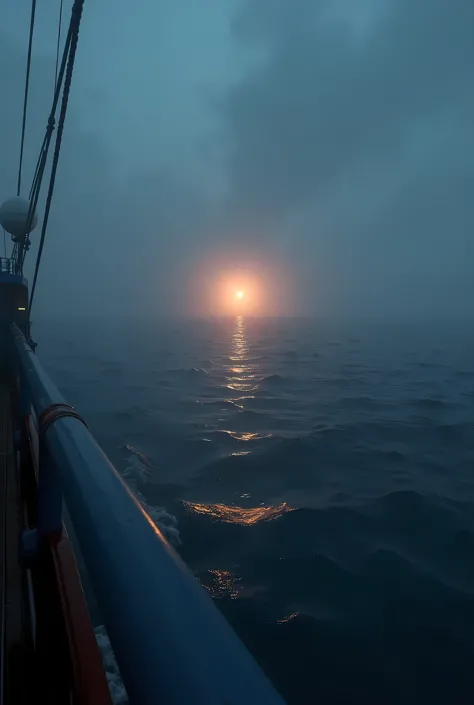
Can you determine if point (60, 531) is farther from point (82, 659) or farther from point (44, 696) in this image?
point (82, 659)

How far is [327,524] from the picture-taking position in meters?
7.82

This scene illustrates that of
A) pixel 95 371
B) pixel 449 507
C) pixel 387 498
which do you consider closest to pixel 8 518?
pixel 387 498

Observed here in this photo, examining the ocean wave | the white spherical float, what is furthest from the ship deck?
the white spherical float

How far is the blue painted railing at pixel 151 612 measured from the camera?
25.8 inches

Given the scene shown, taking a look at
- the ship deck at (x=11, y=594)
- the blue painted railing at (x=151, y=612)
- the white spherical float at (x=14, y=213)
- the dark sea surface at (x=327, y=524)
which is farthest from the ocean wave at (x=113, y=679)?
the white spherical float at (x=14, y=213)

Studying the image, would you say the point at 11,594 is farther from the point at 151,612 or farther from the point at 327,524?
the point at 327,524

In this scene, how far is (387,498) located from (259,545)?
10.9 feet

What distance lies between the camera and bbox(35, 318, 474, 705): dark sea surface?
16.5 feet

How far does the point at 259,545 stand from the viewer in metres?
7.21

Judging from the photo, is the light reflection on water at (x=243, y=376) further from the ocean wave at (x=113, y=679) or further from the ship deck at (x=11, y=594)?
the ship deck at (x=11, y=594)

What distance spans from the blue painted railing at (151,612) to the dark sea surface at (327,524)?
4.87 meters

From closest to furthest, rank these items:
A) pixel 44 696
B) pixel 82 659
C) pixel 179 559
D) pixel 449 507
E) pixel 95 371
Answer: pixel 179 559
pixel 82 659
pixel 44 696
pixel 449 507
pixel 95 371

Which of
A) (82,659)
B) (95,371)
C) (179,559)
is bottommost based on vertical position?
(95,371)

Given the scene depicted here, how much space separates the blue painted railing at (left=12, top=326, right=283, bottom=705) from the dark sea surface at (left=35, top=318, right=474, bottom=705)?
192 inches
